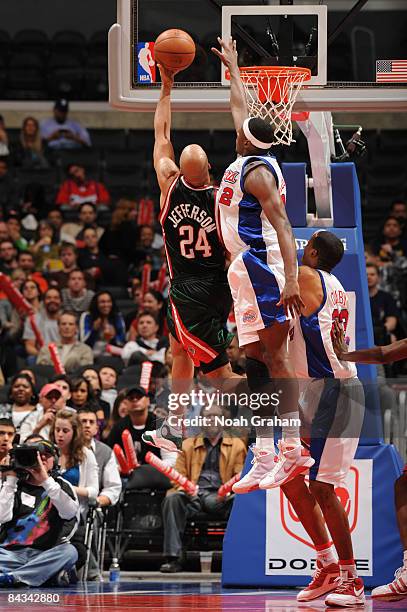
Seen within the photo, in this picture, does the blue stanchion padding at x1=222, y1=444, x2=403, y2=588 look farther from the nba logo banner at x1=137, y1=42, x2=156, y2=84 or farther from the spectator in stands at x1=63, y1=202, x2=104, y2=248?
the spectator in stands at x1=63, y1=202, x2=104, y2=248

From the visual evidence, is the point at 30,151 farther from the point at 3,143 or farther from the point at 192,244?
the point at 192,244

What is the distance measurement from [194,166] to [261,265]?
78 cm

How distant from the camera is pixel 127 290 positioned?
52.4 feet

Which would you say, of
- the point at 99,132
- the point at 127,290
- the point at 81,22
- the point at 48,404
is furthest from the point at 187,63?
the point at 81,22

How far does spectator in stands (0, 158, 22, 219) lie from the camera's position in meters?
18.0

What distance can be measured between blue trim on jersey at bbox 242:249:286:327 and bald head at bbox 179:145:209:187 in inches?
24.8

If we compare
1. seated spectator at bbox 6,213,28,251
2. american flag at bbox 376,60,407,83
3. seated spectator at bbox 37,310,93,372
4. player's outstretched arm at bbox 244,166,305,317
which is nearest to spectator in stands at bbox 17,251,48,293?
seated spectator at bbox 6,213,28,251

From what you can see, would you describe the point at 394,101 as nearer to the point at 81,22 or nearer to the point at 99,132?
the point at 99,132

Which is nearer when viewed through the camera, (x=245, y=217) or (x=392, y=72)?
(x=245, y=217)

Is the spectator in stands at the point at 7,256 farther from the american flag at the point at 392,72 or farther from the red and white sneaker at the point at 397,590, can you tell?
the red and white sneaker at the point at 397,590

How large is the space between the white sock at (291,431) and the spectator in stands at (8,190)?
11.3 meters

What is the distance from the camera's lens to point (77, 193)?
710 inches

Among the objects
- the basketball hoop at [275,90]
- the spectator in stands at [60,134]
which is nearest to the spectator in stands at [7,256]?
the spectator in stands at [60,134]

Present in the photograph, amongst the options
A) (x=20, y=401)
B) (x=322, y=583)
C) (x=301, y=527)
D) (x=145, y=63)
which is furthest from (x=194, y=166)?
(x=20, y=401)
